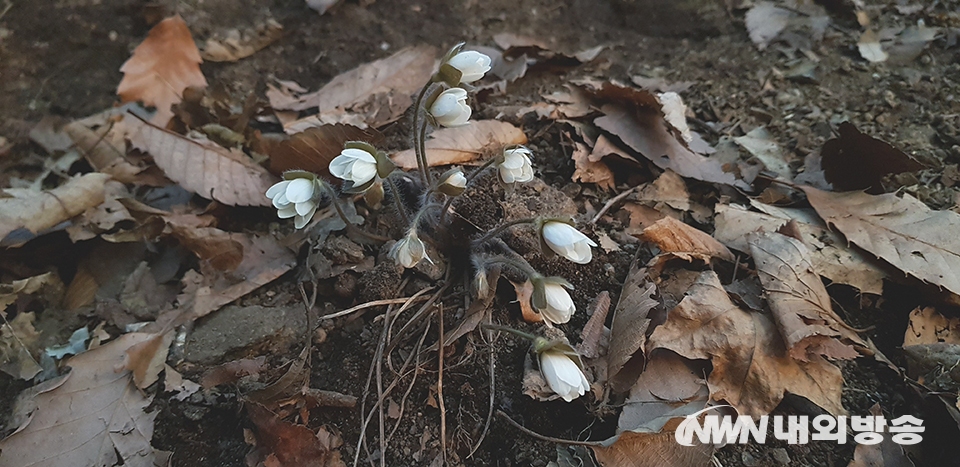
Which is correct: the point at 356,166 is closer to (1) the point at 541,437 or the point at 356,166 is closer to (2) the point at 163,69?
(1) the point at 541,437

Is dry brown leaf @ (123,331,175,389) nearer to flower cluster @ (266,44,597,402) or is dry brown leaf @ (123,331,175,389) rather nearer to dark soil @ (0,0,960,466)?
dark soil @ (0,0,960,466)

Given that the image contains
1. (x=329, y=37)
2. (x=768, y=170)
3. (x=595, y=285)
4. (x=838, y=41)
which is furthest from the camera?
(x=329, y=37)

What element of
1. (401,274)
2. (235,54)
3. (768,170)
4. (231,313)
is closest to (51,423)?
(231,313)

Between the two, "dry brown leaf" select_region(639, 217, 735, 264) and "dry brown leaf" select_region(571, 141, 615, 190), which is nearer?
"dry brown leaf" select_region(639, 217, 735, 264)

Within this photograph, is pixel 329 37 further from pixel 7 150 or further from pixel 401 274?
pixel 401 274

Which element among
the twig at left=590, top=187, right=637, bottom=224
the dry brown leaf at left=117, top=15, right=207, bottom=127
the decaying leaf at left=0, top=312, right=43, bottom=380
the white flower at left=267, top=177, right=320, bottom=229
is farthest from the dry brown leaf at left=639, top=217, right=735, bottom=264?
the dry brown leaf at left=117, top=15, right=207, bottom=127

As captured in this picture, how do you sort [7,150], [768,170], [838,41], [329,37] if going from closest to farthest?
[768,170] < [7,150] < [838,41] < [329,37]
